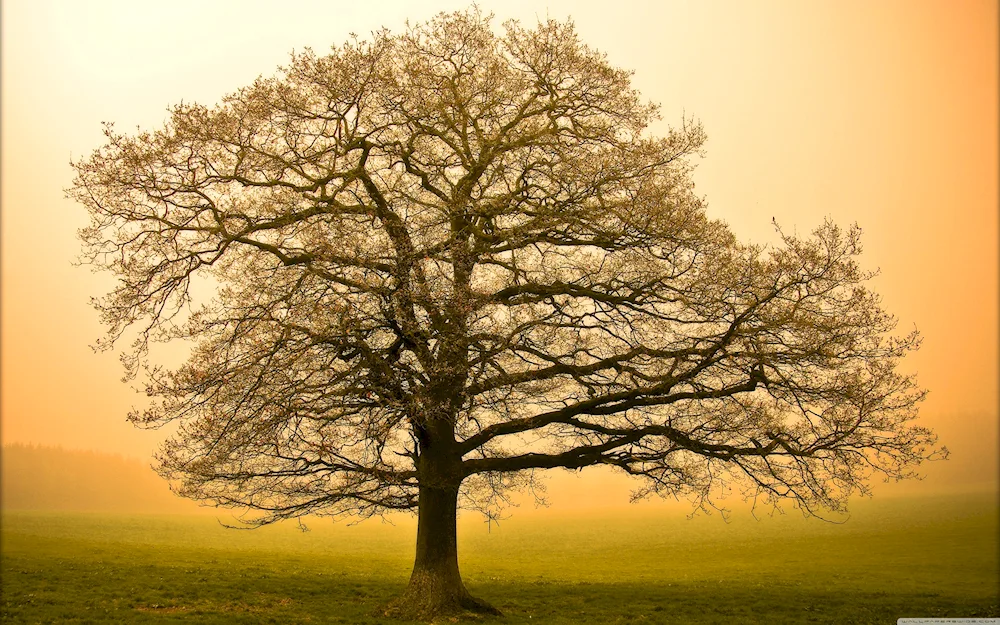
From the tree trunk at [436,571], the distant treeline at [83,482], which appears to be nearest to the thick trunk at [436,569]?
the tree trunk at [436,571]

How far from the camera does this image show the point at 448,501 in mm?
18000

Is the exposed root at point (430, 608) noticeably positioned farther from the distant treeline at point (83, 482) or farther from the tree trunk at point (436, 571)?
the distant treeline at point (83, 482)


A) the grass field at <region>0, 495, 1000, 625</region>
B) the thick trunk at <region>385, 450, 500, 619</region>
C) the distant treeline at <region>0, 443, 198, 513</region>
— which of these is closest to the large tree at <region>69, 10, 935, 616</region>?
the thick trunk at <region>385, 450, 500, 619</region>

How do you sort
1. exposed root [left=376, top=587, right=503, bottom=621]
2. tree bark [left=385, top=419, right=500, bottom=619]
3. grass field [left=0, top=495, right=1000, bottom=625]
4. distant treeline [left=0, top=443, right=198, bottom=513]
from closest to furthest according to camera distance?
1. exposed root [left=376, top=587, right=503, bottom=621]
2. tree bark [left=385, top=419, right=500, bottom=619]
3. grass field [left=0, top=495, right=1000, bottom=625]
4. distant treeline [left=0, top=443, right=198, bottom=513]

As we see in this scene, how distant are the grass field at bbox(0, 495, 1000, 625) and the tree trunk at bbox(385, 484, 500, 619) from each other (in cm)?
103

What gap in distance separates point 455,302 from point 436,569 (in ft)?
25.2

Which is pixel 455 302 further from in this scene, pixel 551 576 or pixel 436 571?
pixel 551 576

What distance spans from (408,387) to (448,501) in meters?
4.32

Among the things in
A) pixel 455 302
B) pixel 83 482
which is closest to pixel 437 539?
pixel 455 302

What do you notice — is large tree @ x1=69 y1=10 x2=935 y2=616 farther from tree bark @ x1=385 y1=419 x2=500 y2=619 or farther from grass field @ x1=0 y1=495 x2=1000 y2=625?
grass field @ x1=0 y1=495 x2=1000 y2=625

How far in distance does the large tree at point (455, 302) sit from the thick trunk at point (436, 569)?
58 millimetres

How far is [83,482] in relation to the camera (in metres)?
119

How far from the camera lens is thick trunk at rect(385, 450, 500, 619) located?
17.2 meters

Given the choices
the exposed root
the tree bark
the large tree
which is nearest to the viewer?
the large tree
